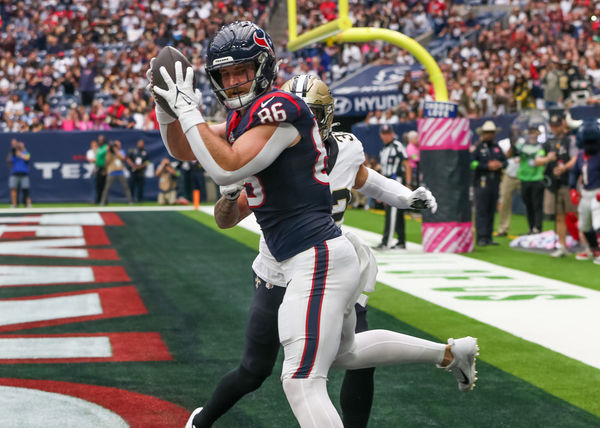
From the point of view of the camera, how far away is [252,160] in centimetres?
323

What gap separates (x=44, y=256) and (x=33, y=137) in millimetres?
13654

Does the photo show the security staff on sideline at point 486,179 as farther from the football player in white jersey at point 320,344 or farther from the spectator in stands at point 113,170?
the spectator in stands at point 113,170

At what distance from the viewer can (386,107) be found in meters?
24.4

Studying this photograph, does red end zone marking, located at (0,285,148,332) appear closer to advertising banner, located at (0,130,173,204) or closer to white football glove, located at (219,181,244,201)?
white football glove, located at (219,181,244,201)

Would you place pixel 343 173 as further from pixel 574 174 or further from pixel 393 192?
pixel 574 174

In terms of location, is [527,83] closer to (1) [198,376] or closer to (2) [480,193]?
(2) [480,193]

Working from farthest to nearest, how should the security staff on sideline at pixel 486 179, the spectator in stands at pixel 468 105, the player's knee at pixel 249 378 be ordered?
the spectator in stands at pixel 468 105 < the security staff on sideline at pixel 486 179 < the player's knee at pixel 249 378

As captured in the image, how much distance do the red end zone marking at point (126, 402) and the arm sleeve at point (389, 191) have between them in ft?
4.89

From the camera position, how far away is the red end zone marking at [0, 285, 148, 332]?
742cm

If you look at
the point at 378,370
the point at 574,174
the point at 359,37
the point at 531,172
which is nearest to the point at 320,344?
the point at 378,370

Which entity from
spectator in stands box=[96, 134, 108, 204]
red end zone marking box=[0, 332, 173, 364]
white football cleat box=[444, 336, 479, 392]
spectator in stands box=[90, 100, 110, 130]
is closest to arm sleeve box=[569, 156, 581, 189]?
red end zone marking box=[0, 332, 173, 364]

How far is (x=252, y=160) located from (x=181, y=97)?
0.34 m

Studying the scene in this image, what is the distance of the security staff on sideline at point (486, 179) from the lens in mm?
13619

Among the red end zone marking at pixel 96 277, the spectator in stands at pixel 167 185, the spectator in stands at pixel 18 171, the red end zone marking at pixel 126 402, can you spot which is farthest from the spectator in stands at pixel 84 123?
the red end zone marking at pixel 126 402
